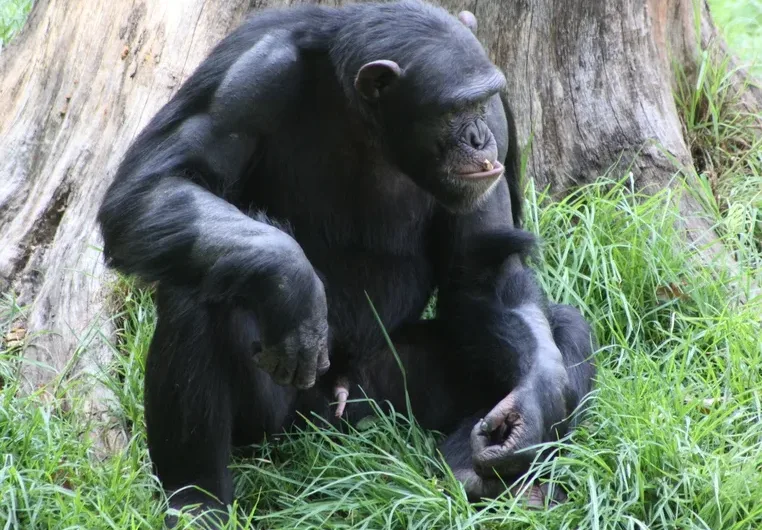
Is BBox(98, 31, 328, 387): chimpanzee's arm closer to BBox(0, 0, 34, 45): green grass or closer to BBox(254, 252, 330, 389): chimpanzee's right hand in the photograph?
BBox(254, 252, 330, 389): chimpanzee's right hand

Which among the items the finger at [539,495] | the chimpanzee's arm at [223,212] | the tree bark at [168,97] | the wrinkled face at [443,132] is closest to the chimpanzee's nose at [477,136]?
the wrinkled face at [443,132]

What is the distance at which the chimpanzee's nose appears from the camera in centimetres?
441

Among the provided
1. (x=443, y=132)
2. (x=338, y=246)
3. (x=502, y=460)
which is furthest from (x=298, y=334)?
(x=443, y=132)

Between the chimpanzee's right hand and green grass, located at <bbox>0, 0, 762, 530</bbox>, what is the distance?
53 cm

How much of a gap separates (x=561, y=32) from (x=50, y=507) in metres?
3.82

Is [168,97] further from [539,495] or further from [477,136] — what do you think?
[539,495]

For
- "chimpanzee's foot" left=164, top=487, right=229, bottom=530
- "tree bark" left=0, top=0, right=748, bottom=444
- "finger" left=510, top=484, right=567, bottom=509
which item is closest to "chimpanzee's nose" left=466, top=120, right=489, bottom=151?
"finger" left=510, top=484, right=567, bottom=509

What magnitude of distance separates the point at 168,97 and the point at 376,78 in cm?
188

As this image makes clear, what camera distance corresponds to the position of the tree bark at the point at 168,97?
589 centimetres

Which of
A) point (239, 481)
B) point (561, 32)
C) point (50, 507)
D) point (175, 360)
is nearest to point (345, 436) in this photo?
point (239, 481)

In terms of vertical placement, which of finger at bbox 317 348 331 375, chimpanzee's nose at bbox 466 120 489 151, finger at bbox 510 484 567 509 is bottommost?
finger at bbox 510 484 567 509

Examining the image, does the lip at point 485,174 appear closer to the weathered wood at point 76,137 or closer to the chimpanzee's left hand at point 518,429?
the chimpanzee's left hand at point 518,429

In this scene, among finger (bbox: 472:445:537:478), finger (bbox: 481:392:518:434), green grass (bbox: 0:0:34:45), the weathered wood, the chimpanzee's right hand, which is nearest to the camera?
the chimpanzee's right hand

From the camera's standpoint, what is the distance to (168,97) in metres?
5.88
